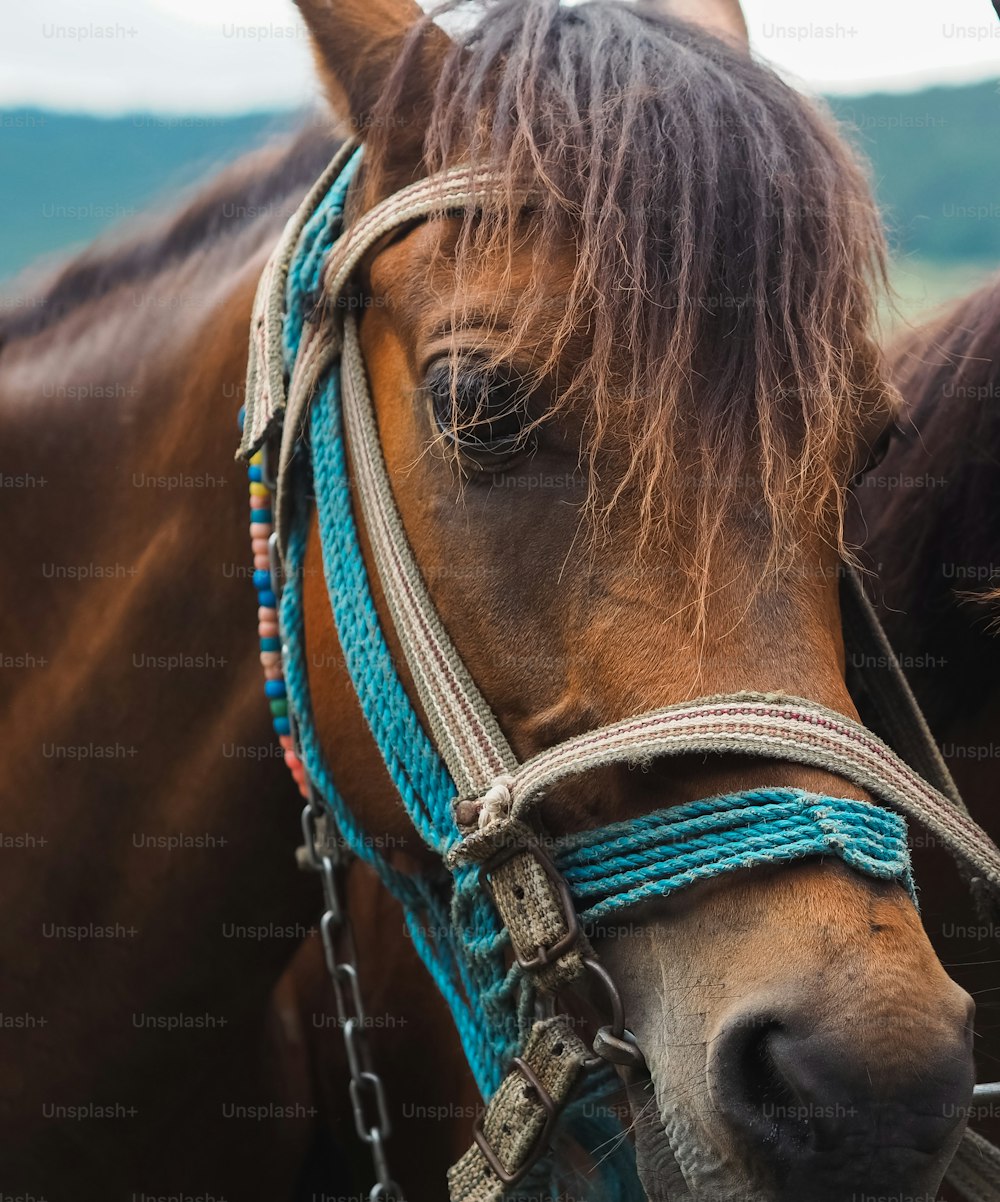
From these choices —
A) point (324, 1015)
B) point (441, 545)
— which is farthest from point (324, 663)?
point (324, 1015)

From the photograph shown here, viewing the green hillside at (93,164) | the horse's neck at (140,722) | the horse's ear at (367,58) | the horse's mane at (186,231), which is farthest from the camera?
the green hillside at (93,164)

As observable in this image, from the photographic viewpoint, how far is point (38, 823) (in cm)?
224

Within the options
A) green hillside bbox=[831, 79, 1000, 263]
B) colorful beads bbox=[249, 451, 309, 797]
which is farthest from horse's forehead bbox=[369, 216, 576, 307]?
green hillside bbox=[831, 79, 1000, 263]

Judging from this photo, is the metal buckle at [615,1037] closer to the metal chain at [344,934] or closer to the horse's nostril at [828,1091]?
the horse's nostril at [828,1091]

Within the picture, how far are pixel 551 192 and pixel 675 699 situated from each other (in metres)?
0.66

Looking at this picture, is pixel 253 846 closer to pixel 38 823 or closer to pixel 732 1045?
pixel 38 823

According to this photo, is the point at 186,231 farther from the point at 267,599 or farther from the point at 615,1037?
the point at 615,1037

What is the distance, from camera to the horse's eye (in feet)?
4.78

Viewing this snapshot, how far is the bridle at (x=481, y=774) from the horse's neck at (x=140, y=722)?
185 mm

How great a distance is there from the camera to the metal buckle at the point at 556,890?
1.36m

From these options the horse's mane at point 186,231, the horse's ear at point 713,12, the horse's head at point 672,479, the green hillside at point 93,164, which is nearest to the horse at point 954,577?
the horse's head at point 672,479

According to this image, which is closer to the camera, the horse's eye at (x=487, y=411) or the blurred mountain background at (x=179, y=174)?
the horse's eye at (x=487, y=411)

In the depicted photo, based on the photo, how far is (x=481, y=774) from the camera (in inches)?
57.3

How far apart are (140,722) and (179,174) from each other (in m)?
1.17
